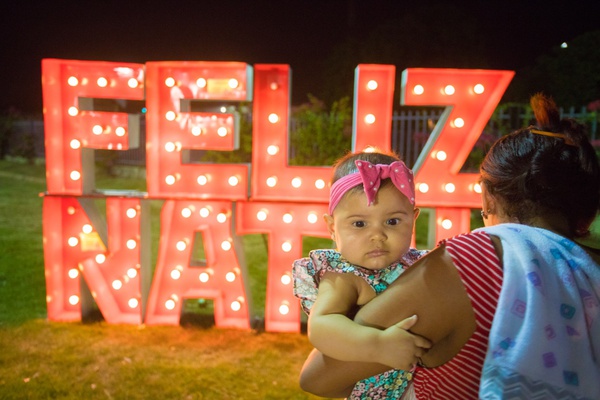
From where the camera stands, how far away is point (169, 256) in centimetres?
446

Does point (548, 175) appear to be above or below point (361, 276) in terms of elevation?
above

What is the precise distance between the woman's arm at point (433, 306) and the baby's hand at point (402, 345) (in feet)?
0.06

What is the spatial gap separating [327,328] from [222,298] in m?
3.24

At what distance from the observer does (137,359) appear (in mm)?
3934

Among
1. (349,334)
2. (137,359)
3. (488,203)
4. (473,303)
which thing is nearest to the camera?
(473,303)

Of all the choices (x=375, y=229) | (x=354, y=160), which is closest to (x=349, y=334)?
(x=375, y=229)

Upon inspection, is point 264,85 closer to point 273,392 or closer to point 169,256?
point 169,256

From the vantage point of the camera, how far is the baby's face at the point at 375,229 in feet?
5.45

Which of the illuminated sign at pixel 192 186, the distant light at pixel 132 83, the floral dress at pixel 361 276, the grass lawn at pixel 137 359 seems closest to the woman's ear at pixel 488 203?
the floral dress at pixel 361 276

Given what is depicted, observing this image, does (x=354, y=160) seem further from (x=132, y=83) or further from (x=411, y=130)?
(x=411, y=130)

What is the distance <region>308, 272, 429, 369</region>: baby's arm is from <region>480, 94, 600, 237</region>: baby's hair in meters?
0.46

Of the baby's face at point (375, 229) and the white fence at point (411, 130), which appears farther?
the white fence at point (411, 130)

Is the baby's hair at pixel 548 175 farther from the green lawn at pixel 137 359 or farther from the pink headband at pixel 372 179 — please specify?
the green lawn at pixel 137 359

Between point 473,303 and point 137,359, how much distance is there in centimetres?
336
